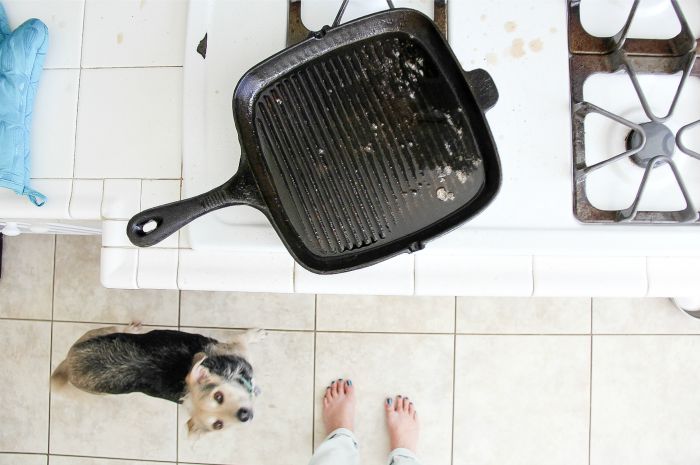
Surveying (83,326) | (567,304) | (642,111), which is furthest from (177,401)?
(642,111)

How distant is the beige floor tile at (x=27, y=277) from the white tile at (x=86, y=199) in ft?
2.56

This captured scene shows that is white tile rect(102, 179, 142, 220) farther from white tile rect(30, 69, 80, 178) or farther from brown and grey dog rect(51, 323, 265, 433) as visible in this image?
brown and grey dog rect(51, 323, 265, 433)

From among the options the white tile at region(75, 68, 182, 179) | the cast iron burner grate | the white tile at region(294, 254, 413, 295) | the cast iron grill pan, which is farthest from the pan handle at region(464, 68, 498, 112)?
the white tile at region(75, 68, 182, 179)

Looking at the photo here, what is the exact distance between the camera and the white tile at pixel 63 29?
865 mm

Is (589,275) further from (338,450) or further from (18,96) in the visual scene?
(18,96)

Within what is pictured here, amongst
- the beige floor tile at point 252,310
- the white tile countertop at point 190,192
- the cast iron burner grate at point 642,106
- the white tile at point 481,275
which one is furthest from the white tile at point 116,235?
the cast iron burner grate at point 642,106

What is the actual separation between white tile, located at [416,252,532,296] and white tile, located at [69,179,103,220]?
57cm

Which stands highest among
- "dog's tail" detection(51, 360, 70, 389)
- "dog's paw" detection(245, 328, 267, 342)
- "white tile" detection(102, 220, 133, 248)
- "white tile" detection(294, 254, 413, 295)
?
"white tile" detection(102, 220, 133, 248)

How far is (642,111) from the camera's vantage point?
2.50 ft

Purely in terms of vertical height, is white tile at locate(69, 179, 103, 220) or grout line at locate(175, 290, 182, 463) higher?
white tile at locate(69, 179, 103, 220)

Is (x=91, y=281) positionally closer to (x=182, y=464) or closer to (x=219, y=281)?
(x=182, y=464)

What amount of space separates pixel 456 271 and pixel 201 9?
597 millimetres

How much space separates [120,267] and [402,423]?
2.93ft

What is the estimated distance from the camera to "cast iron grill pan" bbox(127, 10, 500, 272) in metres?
0.73
